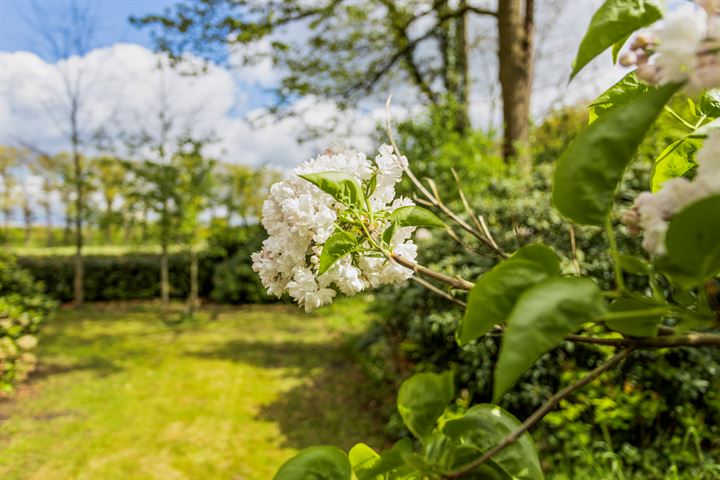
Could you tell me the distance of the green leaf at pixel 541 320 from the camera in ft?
0.88

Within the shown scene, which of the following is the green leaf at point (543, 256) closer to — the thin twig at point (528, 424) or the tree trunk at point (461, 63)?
the thin twig at point (528, 424)

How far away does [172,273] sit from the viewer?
13.1 meters

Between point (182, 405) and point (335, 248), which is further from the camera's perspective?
point (182, 405)

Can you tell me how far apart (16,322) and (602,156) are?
7.05 m

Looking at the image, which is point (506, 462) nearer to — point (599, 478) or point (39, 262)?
point (599, 478)

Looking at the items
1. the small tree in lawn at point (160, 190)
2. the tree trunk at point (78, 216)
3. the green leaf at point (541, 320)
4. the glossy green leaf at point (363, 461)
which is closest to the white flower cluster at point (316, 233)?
the glossy green leaf at point (363, 461)

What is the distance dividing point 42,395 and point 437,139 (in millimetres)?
5939

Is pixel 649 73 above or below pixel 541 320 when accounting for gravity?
above

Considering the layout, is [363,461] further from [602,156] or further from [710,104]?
[710,104]

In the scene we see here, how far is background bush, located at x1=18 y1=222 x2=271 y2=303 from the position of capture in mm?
12125

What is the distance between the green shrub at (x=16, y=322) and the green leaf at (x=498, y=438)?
6.44 meters

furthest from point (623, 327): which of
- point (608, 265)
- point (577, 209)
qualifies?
point (608, 265)

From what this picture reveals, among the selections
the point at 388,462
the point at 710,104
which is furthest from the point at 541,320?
the point at 710,104

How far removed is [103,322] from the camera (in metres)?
9.68
